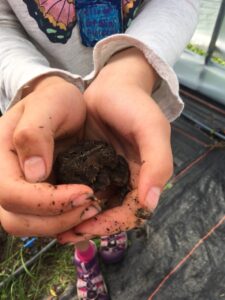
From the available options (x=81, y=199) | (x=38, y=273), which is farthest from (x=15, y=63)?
(x=38, y=273)

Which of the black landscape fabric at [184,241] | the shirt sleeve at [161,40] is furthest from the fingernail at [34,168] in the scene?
the black landscape fabric at [184,241]

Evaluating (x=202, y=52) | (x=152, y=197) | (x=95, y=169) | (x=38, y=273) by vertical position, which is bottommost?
(x=38, y=273)

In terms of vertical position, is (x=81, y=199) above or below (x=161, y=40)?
below

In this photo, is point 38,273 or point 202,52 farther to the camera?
point 202,52

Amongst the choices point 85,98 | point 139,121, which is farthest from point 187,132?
point 139,121

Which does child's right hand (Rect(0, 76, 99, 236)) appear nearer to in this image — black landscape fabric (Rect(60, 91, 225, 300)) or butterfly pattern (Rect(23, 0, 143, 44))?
butterfly pattern (Rect(23, 0, 143, 44))

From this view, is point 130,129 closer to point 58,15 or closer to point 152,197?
point 152,197
